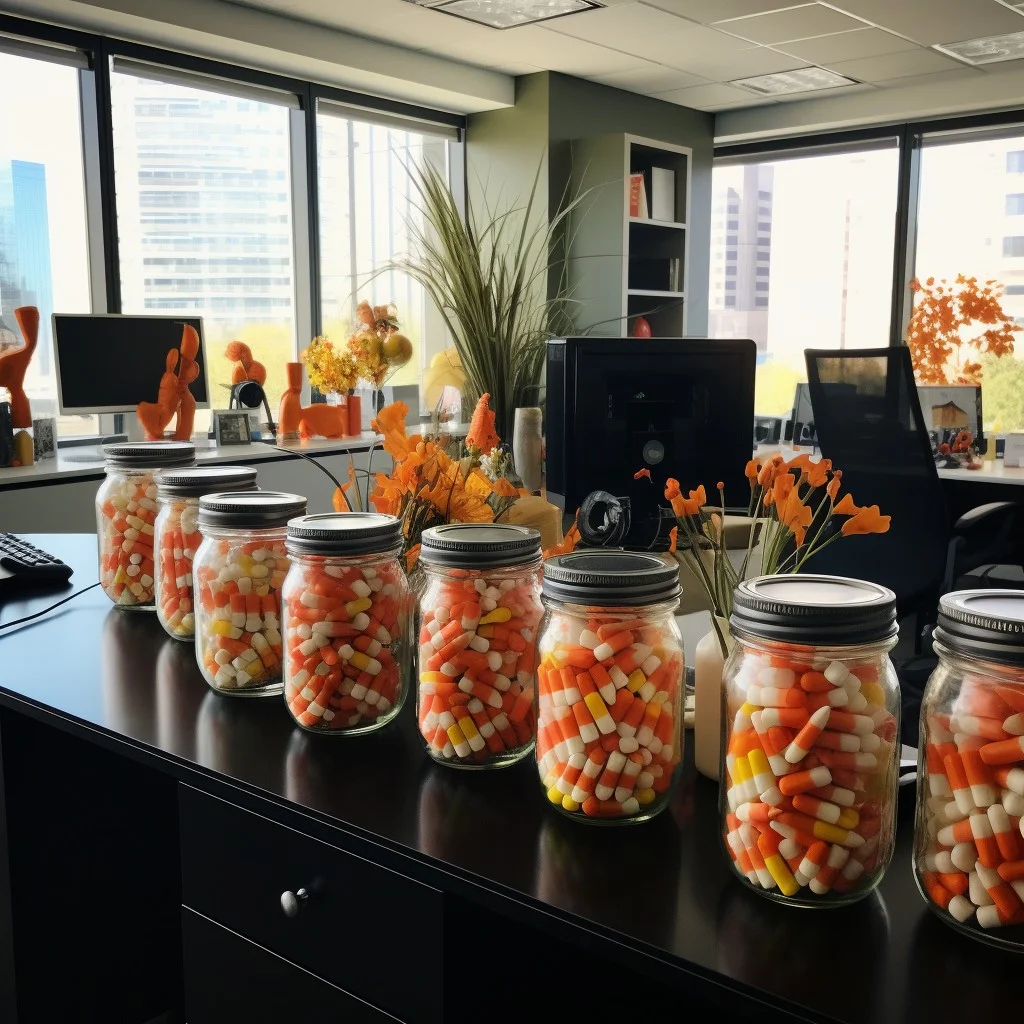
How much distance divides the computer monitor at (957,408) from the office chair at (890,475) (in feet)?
4.75

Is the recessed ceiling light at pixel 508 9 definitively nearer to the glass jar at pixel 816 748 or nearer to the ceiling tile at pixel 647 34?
the ceiling tile at pixel 647 34

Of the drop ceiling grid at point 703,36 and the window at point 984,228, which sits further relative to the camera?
the window at point 984,228

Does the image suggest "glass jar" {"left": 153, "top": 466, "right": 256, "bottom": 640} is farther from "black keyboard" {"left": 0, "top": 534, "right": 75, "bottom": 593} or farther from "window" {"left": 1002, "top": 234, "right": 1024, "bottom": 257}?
"window" {"left": 1002, "top": 234, "right": 1024, "bottom": 257}

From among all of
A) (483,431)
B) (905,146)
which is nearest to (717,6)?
(905,146)

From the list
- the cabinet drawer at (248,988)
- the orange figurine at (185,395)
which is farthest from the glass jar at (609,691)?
the orange figurine at (185,395)

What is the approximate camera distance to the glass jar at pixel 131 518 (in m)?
1.40

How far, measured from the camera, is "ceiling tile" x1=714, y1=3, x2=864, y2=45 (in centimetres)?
A: 450

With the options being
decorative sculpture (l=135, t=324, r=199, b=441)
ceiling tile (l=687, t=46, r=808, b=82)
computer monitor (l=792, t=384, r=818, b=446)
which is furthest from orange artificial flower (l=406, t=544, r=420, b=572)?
ceiling tile (l=687, t=46, r=808, b=82)

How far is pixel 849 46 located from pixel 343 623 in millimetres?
4969

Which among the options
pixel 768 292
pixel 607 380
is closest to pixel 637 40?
pixel 768 292

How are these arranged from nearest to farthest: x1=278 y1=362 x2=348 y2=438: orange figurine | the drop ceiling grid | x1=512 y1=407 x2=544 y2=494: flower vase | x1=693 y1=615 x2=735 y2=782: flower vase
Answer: x1=693 y1=615 x2=735 y2=782: flower vase → x1=512 y1=407 x2=544 y2=494: flower vase → the drop ceiling grid → x1=278 y1=362 x2=348 y2=438: orange figurine

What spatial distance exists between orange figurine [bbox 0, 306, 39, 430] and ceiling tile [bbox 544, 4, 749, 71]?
2.49m

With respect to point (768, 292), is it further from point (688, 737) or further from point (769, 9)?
point (688, 737)

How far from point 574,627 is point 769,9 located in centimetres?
438
